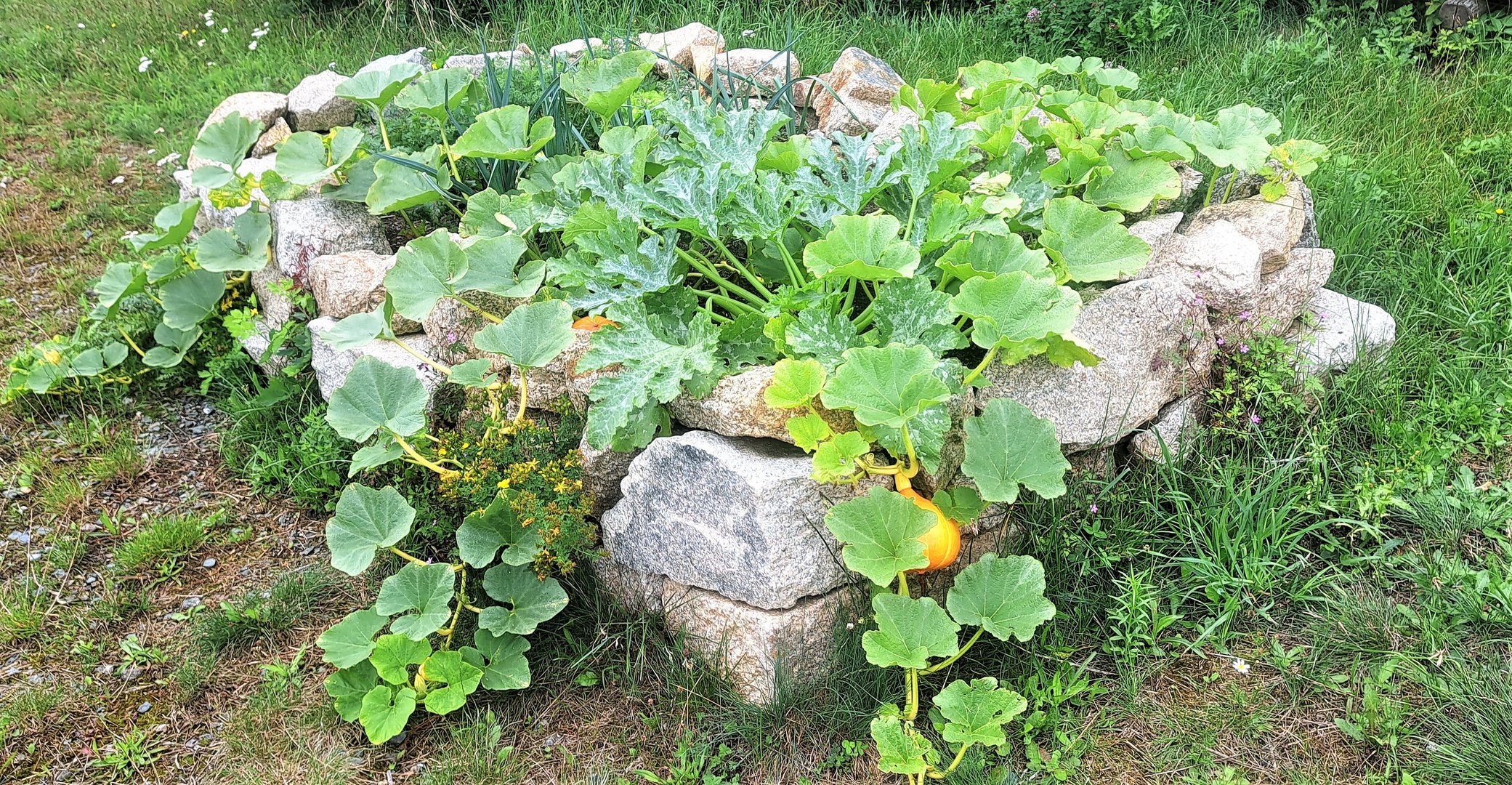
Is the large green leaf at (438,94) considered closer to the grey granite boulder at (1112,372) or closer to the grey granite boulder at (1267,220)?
the grey granite boulder at (1112,372)

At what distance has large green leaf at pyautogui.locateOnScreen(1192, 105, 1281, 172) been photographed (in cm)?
249

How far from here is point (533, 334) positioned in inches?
86.8

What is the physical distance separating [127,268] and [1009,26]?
3.65 m

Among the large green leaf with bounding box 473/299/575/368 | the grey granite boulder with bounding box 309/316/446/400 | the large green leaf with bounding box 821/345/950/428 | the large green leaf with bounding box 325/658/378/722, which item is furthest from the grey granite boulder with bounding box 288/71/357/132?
the large green leaf with bounding box 821/345/950/428

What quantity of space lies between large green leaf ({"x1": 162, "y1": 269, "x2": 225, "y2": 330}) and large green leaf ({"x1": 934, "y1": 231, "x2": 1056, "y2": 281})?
7.51 feet

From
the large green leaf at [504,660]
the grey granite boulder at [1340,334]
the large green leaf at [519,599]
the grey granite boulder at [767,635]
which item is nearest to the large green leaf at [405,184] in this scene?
the large green leaf at [519,599]

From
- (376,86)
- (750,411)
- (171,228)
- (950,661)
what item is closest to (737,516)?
(750,411)

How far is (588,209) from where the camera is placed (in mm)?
2232

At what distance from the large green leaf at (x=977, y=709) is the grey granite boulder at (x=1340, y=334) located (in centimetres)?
119

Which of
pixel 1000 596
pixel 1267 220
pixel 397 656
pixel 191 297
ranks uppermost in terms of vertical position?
pixel 1267 220

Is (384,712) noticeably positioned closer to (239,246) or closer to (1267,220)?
(239,246)

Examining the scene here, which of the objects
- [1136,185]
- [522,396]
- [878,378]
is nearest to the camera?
[878,378]

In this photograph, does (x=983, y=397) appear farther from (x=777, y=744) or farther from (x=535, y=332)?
(x=535, y=332)

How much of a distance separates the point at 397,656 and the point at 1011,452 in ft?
4.40
